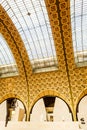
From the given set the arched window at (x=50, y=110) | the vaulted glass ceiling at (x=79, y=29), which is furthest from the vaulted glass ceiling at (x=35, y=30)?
the arched window at (x=50, y=110)

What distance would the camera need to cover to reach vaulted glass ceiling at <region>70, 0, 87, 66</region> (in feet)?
41.1

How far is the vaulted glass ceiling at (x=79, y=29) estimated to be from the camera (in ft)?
41.1

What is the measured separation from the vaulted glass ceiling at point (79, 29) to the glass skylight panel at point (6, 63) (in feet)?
17.7

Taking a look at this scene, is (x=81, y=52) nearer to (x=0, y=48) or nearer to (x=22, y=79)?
(x=22, y=79)

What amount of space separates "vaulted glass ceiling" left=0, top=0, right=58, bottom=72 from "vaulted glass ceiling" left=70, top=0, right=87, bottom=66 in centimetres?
171

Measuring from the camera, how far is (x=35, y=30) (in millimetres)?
14523

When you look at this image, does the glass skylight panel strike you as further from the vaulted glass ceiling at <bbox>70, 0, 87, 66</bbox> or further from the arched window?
the vaulted glass ceiling at <bbox>70, 0, 87, 66</bbox>

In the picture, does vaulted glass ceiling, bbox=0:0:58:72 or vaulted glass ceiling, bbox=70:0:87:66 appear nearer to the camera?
vaulted glass ceiling, bbox=70:0:87:66

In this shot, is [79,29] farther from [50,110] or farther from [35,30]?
[50,110]

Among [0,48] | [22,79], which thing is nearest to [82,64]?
[22,79]

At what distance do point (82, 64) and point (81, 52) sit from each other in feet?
3.13

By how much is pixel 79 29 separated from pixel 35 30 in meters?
3.18

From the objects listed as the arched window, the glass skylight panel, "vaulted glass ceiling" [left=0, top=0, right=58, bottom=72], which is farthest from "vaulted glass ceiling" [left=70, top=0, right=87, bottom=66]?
the glass skylight panel

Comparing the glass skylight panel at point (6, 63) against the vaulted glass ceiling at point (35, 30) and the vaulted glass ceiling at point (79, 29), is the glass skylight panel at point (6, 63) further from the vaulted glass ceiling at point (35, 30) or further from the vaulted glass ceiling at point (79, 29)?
the vaulted glass ceiling at point (79, 29)
